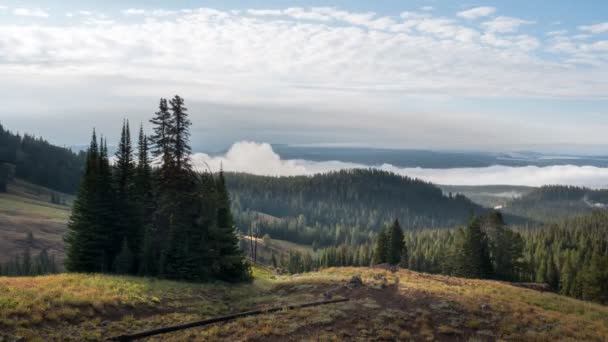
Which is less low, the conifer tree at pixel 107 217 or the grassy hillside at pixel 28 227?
the conifer tree at pixel 107 217

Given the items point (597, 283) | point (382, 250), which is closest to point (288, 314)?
point (382, 250)

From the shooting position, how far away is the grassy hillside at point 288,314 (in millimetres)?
21328

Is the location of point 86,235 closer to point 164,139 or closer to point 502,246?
point 164,139

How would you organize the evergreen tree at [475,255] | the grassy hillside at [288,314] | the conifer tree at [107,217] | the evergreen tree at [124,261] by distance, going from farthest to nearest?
the evergreen tree at [475,255] < the conifer tree at [107,217] < the evergreen tree at [124,261] < the grassy hillside at [288,314]

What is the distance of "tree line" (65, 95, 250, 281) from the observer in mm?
41375

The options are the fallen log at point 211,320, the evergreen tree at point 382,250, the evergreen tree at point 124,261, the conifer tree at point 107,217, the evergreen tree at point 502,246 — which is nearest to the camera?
the fallen log at point 211,320

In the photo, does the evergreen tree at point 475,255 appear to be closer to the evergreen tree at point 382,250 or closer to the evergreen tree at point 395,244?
the evergreen tree at point 395,244

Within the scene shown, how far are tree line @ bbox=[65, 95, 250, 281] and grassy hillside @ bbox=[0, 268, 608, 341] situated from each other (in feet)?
19.9

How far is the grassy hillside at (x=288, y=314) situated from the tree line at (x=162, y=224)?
6.05 m

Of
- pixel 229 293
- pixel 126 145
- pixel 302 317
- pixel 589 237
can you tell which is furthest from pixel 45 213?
pixel 589 237

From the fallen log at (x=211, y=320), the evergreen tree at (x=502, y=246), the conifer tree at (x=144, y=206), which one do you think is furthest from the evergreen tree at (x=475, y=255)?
the conifer tree at (x=144, y=206)

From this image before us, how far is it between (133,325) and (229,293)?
14215 mm

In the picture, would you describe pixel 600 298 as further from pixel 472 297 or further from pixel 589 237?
pixel 589 237

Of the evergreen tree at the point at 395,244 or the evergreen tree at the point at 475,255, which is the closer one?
the evergreen tree at the point at 475,255
